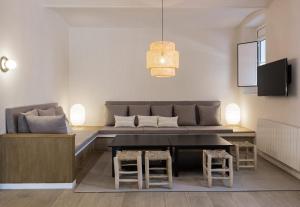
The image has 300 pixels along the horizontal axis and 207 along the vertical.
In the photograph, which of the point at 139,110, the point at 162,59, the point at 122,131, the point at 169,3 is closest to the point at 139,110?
the point at 139,110

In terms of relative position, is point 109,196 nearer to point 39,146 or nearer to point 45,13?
point 39,146

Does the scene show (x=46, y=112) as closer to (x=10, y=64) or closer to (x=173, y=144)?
(x=10, y=64)

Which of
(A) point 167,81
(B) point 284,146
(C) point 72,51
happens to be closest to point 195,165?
(B) point 284,146

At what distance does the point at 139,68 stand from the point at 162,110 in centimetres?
111

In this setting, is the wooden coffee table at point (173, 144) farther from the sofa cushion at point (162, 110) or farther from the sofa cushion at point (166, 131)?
the sofa cushion at point (162, 110)

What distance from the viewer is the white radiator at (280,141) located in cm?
404

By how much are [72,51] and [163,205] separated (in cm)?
475

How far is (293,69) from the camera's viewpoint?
429cm

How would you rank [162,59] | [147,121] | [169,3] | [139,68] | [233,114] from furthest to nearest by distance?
[139,68], [233,114], [147,121], [169,3], [162,59]

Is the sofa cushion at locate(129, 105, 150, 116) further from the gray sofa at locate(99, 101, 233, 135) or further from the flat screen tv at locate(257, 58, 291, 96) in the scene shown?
the flat screen tv at locate(257, 58, 291, 96)

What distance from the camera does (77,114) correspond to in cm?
666

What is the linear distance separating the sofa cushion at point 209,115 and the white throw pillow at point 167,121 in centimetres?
59

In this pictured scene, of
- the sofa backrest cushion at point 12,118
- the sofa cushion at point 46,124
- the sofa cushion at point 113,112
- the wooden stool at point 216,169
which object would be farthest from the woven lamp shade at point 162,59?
the sofa cushion at point 113,112

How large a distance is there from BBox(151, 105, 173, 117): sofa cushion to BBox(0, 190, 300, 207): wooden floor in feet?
10.3
